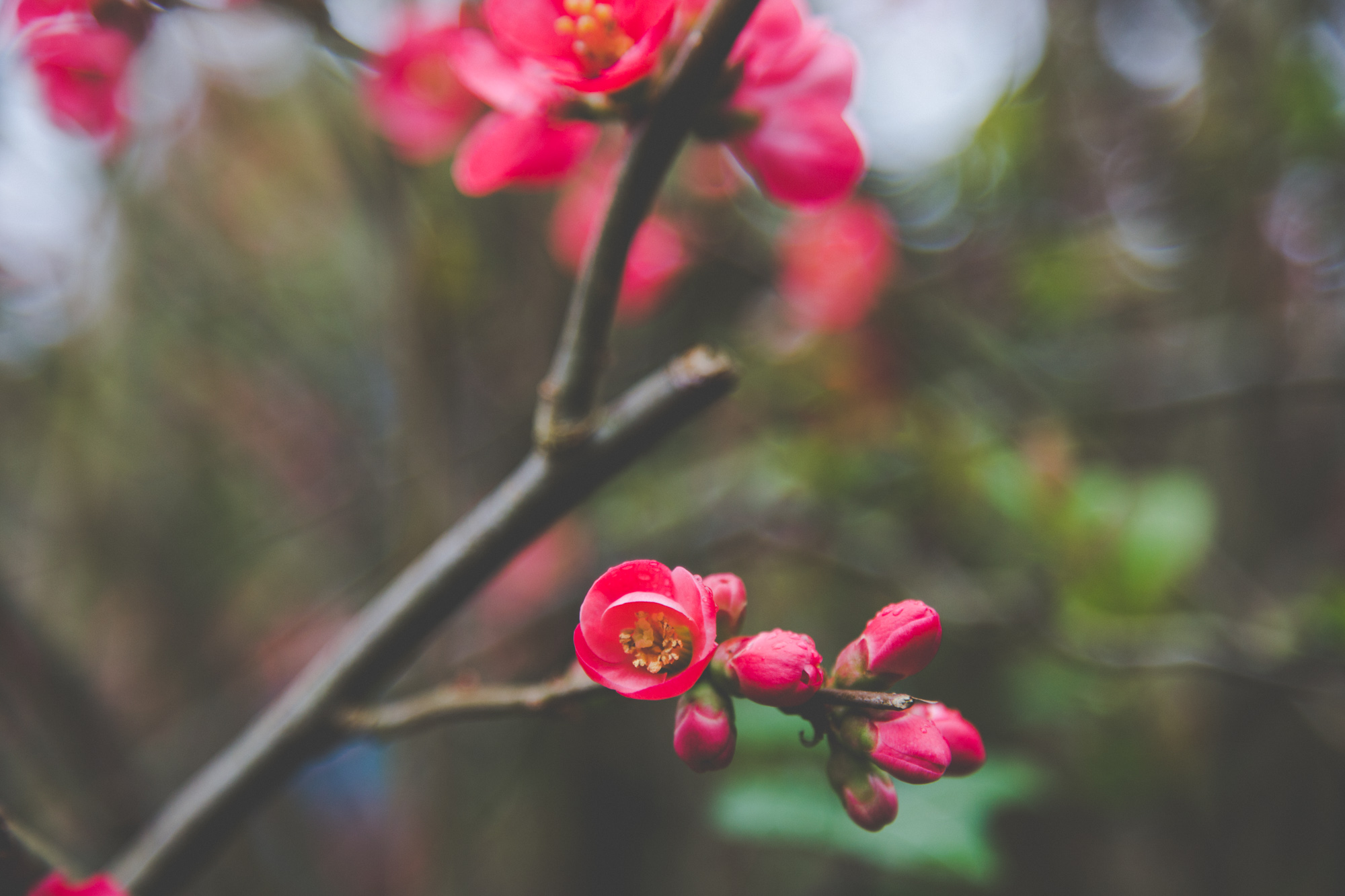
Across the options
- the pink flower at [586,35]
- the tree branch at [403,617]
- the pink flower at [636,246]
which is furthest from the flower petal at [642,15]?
the pink flower at [636,246]

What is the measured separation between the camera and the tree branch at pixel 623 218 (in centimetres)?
36

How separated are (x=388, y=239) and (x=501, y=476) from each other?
62 centimetres

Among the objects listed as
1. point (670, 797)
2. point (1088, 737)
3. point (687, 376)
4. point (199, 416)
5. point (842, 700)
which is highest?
point (687, 376)

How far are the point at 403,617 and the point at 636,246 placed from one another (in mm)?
930

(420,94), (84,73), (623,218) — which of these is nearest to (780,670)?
(623,218)

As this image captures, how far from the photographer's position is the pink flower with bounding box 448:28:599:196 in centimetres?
47

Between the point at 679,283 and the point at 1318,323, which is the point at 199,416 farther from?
the point at 1318,323

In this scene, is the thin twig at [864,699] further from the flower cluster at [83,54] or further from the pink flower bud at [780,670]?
the flower cluster at [83,54]

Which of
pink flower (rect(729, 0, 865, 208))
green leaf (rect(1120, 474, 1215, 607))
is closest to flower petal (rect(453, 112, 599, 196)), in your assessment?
pink flower (rect(729, 0, 865, 208))

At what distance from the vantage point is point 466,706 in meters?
0.43

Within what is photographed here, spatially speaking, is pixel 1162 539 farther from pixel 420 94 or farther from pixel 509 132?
pixel 420 94

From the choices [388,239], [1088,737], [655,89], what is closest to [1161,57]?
[1088,737]

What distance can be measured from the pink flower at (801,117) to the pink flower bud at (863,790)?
0.36 meters

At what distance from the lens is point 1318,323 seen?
4.58 ft
